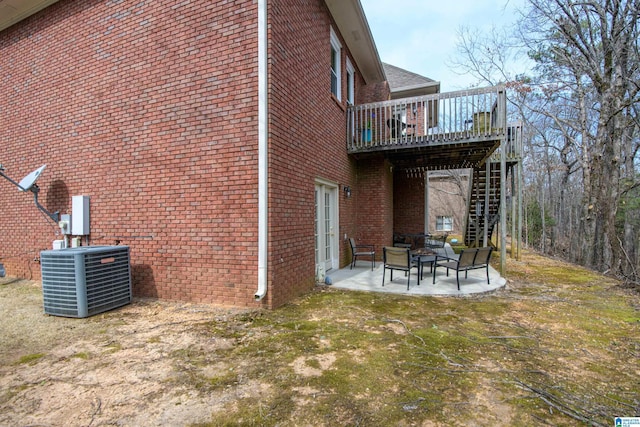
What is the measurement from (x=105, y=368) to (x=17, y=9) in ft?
25.8

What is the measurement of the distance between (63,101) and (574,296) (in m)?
10.6

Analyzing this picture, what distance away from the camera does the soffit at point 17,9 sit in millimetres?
6117

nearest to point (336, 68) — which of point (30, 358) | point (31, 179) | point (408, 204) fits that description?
point (408, 204)

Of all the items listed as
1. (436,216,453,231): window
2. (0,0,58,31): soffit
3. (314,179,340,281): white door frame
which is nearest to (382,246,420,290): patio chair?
(314,179,340,281): white door frame

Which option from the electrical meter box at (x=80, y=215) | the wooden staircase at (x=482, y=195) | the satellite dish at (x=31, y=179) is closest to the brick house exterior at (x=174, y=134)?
the electrical meter box at (x=80, y=215)

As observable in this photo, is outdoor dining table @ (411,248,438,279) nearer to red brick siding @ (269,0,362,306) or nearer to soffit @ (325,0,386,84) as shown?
red brick siding @ (269,0,362,306)

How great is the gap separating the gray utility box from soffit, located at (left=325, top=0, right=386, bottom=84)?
703cm

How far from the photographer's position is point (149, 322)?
416 cm

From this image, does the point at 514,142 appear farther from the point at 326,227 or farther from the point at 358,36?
the point at 326,227

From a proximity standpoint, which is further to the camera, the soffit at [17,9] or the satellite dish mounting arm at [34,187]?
the soffit at [17,9]

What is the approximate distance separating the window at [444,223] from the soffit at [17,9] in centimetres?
2748

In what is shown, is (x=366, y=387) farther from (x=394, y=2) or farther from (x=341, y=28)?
(x=394, y=2)

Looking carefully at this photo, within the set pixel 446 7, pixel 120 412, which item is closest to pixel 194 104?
pixel 120 412

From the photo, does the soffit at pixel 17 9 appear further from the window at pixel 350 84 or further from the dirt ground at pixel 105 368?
the window at pixel 350 84
